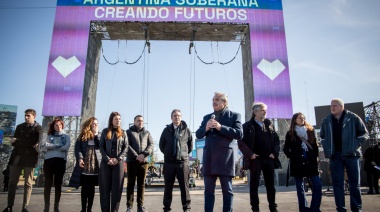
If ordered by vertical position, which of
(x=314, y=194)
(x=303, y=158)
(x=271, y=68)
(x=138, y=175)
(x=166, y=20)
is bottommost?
(x=314, y=194)

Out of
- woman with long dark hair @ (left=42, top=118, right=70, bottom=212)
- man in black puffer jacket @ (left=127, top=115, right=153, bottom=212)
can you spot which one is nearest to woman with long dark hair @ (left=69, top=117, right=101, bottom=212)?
woman with long dark hair @ (left=42, top=118, right=70, bottom=212)

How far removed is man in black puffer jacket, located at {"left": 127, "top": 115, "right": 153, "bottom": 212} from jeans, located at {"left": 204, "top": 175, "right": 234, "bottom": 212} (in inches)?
75.1

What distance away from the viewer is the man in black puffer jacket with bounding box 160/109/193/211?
14.5ft

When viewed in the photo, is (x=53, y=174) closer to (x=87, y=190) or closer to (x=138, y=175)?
(x=87, y=190)

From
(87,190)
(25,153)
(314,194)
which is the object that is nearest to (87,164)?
(87,190)

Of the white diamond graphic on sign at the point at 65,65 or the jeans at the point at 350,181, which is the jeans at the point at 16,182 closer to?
the jeans at the point at 350,181

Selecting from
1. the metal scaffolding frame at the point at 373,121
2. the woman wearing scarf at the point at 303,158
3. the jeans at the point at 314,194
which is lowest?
the jeans at the point at 314,194

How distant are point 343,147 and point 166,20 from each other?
41.0ft

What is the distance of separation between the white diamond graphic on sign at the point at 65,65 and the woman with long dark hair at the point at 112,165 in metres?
11.0

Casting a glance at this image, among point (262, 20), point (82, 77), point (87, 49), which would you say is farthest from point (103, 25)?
point (262, 20)

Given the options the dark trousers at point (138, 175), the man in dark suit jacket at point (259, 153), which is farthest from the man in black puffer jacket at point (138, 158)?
the man in dark suit jacket at point (259, 153)

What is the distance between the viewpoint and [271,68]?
1438cm

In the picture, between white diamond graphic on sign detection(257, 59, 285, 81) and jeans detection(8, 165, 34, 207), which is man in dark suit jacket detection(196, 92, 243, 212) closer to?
jeans detection(8, 165, 34, 207)

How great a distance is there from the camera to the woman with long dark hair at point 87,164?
4246mm
